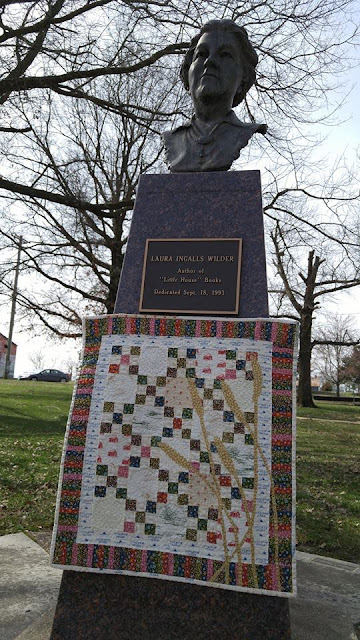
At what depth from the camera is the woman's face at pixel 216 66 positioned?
3.56m

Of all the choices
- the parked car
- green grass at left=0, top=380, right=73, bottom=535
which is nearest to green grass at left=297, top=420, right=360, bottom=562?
green grass at left=0, top=380, right=73, bottom=535

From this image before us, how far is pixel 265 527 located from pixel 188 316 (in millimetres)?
1142

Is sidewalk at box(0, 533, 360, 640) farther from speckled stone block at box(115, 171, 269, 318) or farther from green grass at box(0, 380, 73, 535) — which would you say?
speckled stone block at box(115, 171, 269, 318)

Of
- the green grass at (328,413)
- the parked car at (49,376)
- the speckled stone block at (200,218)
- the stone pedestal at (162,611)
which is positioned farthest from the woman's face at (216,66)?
the parked car at (49,376)

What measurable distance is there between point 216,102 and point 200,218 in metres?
0.99

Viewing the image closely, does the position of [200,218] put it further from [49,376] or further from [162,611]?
[49,376]

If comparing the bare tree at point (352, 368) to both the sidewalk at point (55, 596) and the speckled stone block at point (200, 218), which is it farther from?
the speckled stone block at point (200, 218)

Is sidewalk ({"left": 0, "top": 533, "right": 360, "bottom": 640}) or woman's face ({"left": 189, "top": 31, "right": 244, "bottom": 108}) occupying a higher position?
woman's face ({"left": 189, "top": 31, "right": 244, "bottom": 108})

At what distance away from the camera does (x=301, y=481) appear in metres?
7.20

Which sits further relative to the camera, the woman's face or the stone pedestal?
the woman's face

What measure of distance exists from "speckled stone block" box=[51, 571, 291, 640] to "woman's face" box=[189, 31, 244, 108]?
300 cm

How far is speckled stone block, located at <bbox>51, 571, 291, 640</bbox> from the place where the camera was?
2373mm

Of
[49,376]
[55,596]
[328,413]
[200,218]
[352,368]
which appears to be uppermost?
[352,368]

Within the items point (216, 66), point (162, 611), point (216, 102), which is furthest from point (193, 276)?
point (162, 611)
